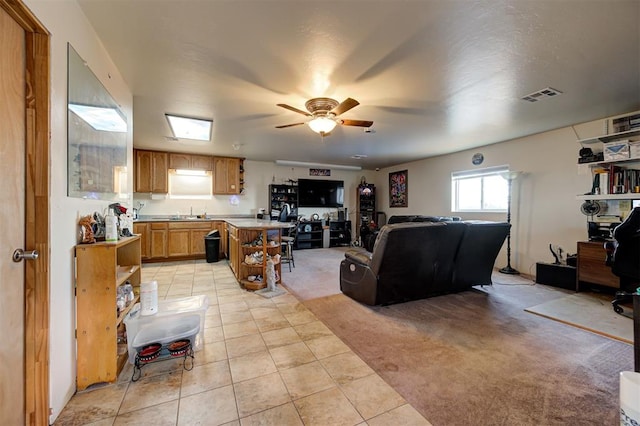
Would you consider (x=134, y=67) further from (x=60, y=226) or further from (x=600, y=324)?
(x=600, y=324)

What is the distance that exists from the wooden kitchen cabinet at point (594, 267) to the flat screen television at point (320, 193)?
17.7ft

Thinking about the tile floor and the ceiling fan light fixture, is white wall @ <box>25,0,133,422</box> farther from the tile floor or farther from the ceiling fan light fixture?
the ceiling fan light fixture

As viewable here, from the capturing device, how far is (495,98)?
3.06 meters

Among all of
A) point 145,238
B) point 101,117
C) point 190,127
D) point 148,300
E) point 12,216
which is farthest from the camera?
point 145,238

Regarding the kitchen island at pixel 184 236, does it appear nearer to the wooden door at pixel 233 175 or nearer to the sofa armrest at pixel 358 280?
the wooden door at pixel 233 175

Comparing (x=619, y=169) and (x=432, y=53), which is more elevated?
(x=432, y=53)

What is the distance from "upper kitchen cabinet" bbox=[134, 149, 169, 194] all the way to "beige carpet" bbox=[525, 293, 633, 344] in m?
6.86

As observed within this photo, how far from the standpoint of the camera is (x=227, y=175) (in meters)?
6.52

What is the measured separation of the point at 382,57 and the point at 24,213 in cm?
256

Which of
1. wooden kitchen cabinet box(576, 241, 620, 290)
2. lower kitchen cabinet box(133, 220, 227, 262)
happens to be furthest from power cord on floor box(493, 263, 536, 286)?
lower kitchen cabinet box(133, 220, 227, 262)

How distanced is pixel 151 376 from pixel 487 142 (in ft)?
19.6

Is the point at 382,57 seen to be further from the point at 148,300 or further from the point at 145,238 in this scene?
the point at 145,238

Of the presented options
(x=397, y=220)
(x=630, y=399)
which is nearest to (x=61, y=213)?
(x=630, y=399)

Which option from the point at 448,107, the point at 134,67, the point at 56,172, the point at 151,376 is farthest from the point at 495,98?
the point at 151,376
